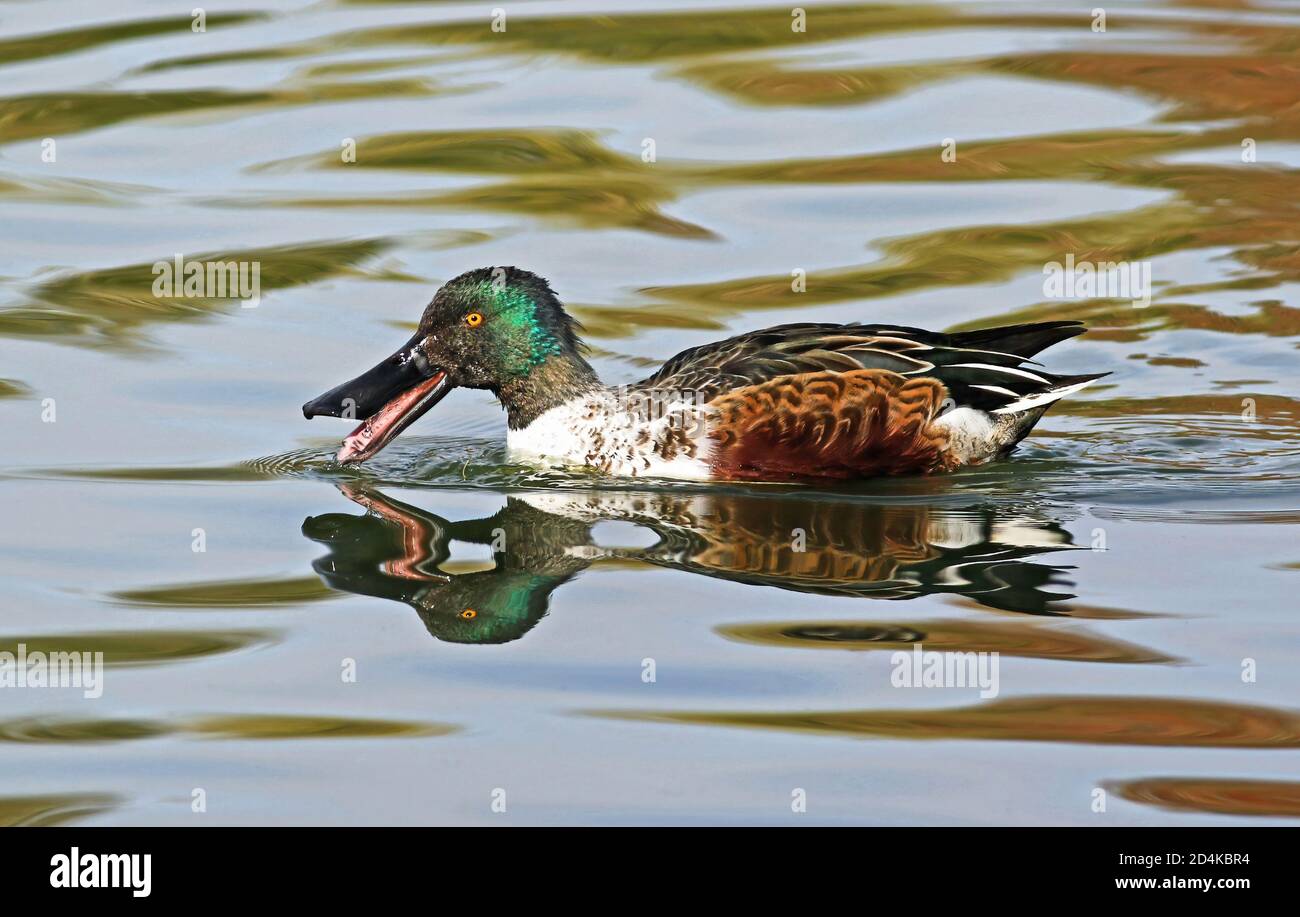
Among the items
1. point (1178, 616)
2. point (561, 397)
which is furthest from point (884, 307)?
point (1178, 616)

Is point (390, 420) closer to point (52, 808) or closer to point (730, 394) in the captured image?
point (730, 394)

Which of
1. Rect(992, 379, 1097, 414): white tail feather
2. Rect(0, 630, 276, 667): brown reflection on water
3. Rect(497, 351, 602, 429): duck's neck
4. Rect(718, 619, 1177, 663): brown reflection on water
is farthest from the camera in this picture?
Rect(497, 351, 602, 429): duck's neck

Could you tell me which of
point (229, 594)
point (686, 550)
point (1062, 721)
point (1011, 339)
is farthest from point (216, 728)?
point (1011, 339)

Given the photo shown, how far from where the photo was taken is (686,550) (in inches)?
308

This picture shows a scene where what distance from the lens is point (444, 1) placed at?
18.6m

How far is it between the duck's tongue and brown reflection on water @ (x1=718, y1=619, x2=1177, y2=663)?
2.94 metres

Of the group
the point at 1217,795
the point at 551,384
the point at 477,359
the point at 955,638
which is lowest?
the point at 1217,795

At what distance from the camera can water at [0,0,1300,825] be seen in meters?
5.90

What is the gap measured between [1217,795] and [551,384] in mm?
4570

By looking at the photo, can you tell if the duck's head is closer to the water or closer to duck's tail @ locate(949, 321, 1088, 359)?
the water

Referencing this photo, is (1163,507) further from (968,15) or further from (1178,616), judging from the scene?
(968,15)

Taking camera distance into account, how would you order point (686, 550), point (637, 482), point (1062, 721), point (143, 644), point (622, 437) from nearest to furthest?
point (1062, 721), point (143, 644), point (686, 550), point (637, 482), point (622, 437)

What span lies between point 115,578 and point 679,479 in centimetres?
265

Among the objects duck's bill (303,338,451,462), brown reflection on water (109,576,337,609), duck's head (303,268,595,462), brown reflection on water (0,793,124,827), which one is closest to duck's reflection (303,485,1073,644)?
brown reflection on water (109,576,337,609)
